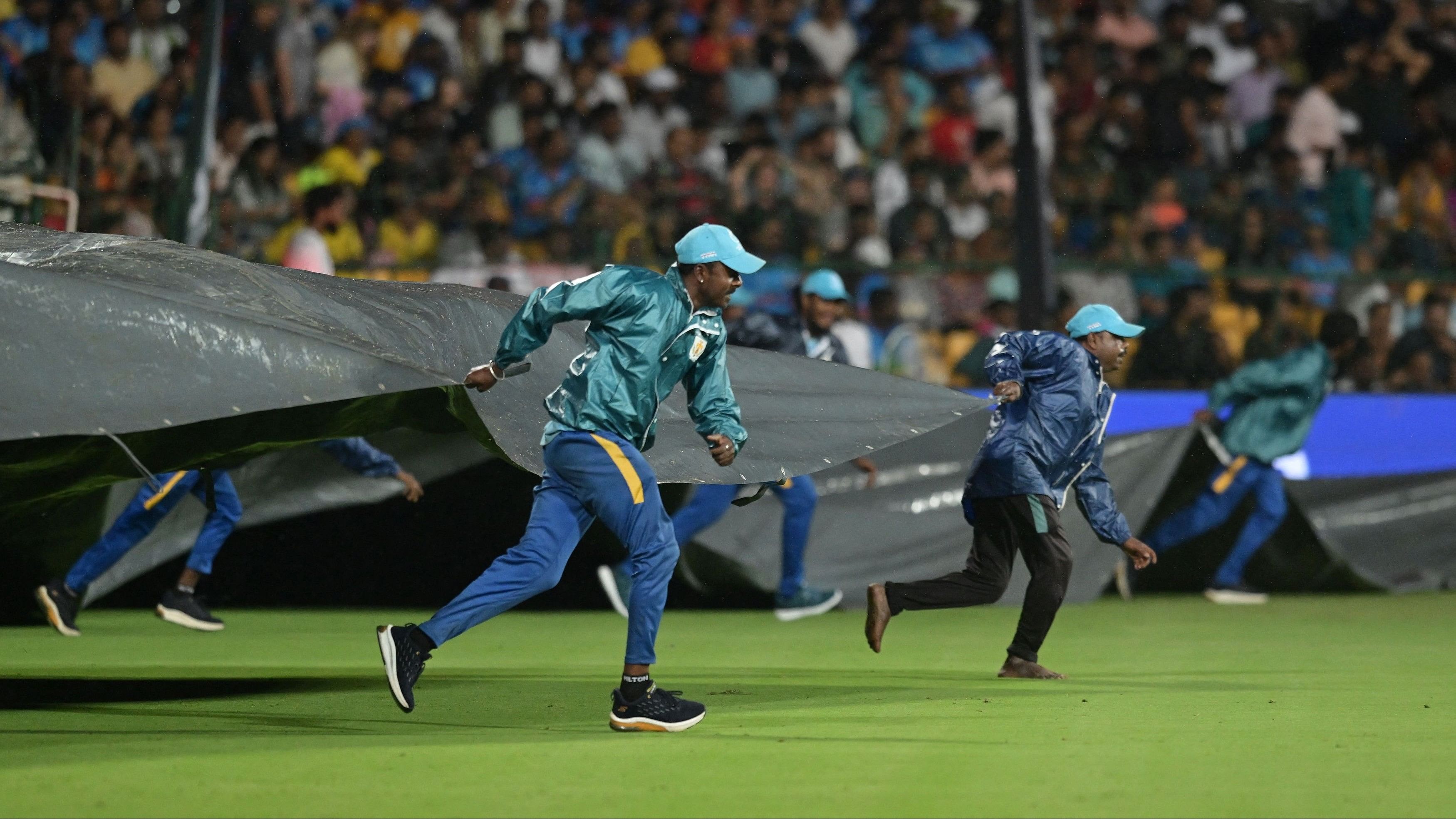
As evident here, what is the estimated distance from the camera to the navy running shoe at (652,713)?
6180 mm

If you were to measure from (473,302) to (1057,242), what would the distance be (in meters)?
9.53

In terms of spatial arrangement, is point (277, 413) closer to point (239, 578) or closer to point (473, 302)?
point (473, 302)

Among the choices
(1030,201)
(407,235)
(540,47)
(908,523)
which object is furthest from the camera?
(540,47)

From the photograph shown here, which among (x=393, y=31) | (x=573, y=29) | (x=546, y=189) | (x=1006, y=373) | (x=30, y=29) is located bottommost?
(x=546, y=189)

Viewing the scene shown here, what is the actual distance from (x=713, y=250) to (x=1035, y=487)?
7.75ft

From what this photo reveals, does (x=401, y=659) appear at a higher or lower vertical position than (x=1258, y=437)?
higher

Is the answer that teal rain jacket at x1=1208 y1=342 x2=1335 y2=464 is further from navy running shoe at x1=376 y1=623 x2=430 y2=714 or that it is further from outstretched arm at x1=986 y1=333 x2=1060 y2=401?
navy running shoe at x1=376 y1=623 x2=430 y2=714

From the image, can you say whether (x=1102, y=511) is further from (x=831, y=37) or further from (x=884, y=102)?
(x=831, y=37)

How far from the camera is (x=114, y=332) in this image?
237 inches

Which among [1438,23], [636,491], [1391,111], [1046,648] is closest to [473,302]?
[636,491]

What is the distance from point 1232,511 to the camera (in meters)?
13.5

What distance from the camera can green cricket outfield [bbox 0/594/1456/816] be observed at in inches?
192

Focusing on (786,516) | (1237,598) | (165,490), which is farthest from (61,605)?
(1237,598)

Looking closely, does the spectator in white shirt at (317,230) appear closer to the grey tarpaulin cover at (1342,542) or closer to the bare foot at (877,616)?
the bare foot at (877,616)
